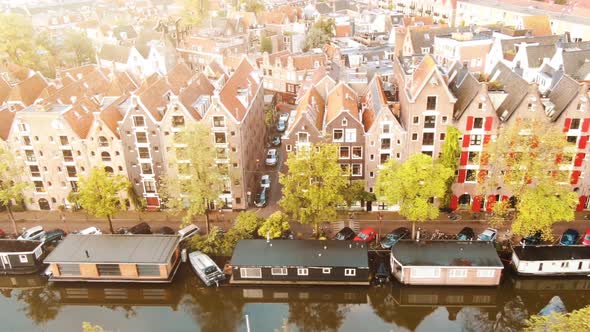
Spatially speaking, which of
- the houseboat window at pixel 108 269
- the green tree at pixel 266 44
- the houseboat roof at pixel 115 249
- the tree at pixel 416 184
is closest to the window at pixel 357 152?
the tree at pixel 416 184

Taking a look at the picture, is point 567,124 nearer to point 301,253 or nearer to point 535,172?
point 535,172

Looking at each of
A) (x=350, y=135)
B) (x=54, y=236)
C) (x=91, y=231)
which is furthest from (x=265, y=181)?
(x=54, y=236)

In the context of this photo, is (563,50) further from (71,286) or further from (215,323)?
(71,286)

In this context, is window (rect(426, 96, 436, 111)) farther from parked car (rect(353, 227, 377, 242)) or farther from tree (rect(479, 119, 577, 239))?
parked car (rect(353, 227, 377, 242))

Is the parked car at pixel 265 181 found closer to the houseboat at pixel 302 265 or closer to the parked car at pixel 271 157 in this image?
the parked car at pixel 271 157

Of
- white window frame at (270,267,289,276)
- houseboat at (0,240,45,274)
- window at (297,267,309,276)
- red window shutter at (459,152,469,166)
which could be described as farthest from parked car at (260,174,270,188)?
houseboat at (0,240,45,274)

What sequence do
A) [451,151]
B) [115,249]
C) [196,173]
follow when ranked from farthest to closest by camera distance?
[451,151], [196,173], [115,249]

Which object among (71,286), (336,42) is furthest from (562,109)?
(336,42)
